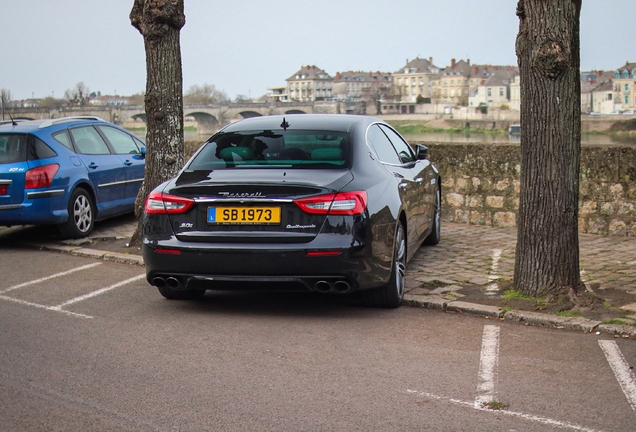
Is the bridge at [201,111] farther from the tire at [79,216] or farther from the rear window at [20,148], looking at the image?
the rear window at [20,148]

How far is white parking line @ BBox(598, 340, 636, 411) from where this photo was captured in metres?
4.55

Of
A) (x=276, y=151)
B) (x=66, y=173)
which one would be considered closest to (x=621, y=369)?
(x=276, y=151)

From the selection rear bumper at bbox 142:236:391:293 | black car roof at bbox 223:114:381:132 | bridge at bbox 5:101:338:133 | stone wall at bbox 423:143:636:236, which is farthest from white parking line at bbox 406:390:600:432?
bridge at bbox 5:101:338:133

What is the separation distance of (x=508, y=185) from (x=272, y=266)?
245 inches

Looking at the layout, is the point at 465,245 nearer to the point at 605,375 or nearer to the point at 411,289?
the point at 411,289

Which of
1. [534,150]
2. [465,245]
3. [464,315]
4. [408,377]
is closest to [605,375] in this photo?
[408,377]

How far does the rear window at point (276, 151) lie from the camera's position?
21.4 feet

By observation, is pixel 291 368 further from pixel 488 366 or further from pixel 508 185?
pixel 508 185

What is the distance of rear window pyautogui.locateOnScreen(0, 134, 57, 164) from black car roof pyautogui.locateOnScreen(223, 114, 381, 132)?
386 cm

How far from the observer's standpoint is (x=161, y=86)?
968 centimetres

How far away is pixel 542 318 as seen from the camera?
6.20 metres

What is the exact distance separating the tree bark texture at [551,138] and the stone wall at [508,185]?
4.08 m

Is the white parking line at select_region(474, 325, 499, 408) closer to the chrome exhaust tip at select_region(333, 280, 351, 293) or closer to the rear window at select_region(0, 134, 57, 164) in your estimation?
the chrome exhaust tip at select_region(333, 280, 351, 293)

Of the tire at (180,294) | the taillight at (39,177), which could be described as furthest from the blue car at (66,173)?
the tire at (180,294)
